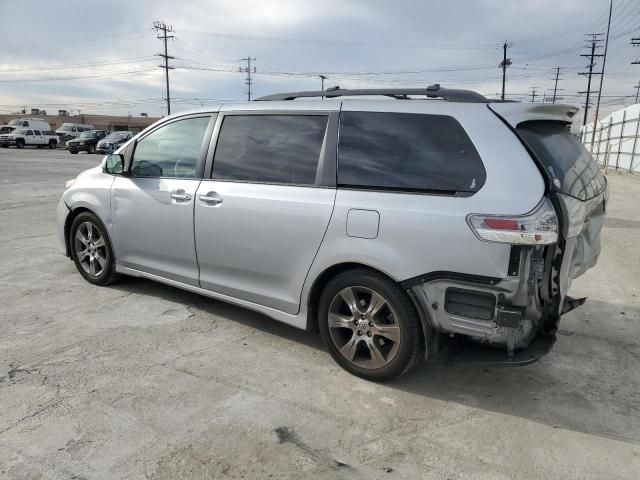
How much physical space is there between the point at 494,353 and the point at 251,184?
6.75 feet

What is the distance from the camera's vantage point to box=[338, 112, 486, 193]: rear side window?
2959 millimetres

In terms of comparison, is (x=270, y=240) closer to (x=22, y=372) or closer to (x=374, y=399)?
(x=374, y=399)

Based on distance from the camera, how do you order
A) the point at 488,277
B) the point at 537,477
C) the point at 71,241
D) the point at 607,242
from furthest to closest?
the point at 607,242 → the point at 71,241 → the point at 488,277 → the point at 537,477

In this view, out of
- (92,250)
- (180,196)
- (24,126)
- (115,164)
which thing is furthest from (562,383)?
(24,126)

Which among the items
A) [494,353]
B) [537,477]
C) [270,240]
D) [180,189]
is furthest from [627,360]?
[180,189]

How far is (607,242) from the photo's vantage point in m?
8.00

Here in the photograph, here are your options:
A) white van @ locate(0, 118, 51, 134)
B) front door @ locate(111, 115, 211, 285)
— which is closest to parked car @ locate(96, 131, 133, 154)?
white van @ locate(0, 118, 51, 134)

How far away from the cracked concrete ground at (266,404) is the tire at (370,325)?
158 millimetres

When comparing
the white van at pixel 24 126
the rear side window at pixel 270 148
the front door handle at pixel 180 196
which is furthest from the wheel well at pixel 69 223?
the white van at pixel 24 126

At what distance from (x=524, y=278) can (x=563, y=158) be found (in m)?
0.95

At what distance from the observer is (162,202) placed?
14.1 feet

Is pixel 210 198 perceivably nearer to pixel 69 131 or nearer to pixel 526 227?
pixel 526 227

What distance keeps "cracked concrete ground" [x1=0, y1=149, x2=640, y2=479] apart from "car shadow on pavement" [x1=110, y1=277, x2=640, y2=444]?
1 cm

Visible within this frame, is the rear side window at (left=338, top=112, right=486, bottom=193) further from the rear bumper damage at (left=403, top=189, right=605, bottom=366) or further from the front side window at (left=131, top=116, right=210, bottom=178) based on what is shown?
the front side window at (left=131, top=116, right=210, bottom=178)
